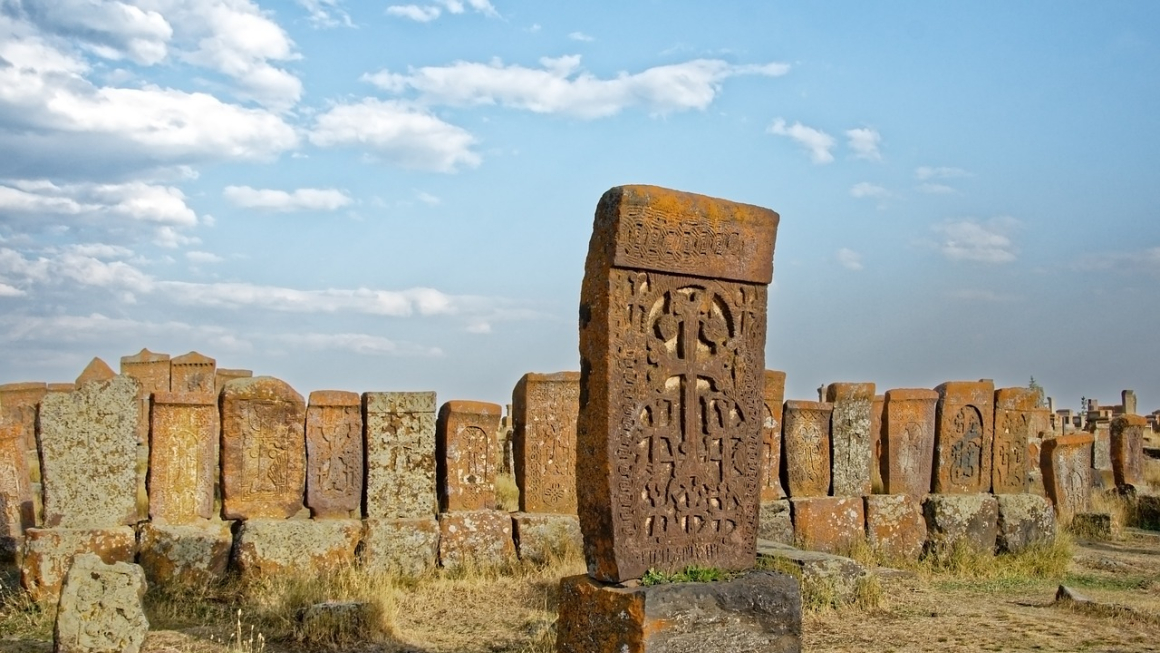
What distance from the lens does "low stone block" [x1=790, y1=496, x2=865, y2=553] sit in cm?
898

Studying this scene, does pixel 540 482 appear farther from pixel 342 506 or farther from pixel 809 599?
pixel 809 599

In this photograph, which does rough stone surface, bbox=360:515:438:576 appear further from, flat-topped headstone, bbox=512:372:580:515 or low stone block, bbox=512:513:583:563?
flat-topped headstone, bbox=512:372:580:515

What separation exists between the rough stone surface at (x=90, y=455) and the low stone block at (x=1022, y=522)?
720cm

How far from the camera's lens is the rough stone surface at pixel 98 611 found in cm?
580

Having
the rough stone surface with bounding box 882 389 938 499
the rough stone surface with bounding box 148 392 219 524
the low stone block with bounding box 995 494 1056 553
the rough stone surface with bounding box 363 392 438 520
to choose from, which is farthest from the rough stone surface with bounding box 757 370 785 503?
the rough stone surface with bounding box 148 392 219 524

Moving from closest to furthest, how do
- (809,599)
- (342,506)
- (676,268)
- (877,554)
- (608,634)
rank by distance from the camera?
1. (608,634)
2. (676,268)
3. (809,599)
4. (342,506)
5. (877,554)

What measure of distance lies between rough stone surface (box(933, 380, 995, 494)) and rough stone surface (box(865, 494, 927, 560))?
16.7 inches

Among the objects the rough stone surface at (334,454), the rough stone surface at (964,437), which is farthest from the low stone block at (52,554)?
the rough stone surface at (964,437)

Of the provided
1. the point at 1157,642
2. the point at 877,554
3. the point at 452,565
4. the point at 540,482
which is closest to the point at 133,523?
the point at 452,565

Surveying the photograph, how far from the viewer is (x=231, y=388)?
784 cm

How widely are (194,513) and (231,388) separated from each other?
3.07 ft

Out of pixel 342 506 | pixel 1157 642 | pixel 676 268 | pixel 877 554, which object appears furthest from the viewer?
pixel 877 554

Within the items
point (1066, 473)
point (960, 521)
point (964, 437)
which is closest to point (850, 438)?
point (964, 437)

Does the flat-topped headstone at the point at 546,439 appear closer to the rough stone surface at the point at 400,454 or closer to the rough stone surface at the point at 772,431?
the rough stone surface at the point at 400,454
